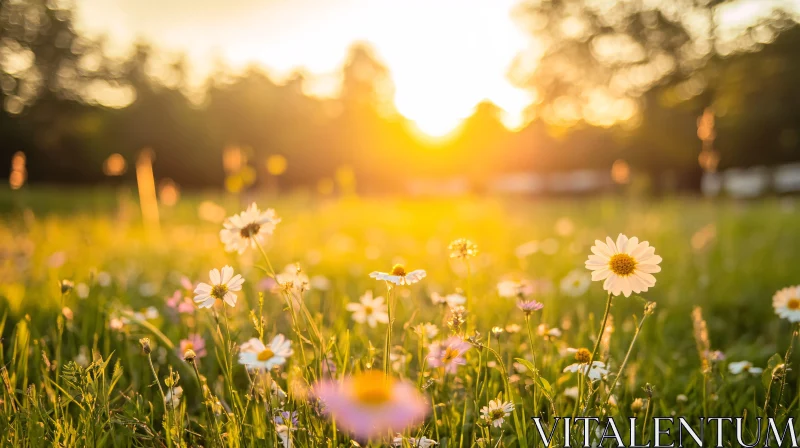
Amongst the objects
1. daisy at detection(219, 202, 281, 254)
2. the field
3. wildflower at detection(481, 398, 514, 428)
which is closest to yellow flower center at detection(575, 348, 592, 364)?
the field

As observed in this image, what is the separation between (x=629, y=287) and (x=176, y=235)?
18.8ft

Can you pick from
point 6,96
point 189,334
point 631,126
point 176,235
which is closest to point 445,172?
point 631,126

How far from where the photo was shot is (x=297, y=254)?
15.1ft

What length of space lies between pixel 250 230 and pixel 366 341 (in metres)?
0.72

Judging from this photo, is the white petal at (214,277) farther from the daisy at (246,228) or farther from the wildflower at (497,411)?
the wildflower at (497,411)

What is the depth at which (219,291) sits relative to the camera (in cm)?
118

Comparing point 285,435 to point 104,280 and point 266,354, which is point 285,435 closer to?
point 266,354

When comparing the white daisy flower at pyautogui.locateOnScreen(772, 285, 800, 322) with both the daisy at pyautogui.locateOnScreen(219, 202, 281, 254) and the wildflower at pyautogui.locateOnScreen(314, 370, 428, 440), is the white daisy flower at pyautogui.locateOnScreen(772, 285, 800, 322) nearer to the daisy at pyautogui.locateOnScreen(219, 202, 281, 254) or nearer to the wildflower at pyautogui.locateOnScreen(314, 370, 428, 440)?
the wildflower at pyautogui.locateOnScreen(314, 370, 428, 440)

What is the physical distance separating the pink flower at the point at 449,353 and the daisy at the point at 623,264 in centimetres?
36

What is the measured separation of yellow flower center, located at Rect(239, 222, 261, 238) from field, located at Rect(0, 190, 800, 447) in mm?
89

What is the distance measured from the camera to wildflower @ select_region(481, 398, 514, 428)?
121 centimetres

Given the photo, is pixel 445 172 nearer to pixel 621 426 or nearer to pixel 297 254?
pixel 297 254

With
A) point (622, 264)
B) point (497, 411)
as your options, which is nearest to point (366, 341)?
point (497, 411)

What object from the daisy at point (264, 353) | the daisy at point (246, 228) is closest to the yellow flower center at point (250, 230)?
the daisy at point (246, 228)
